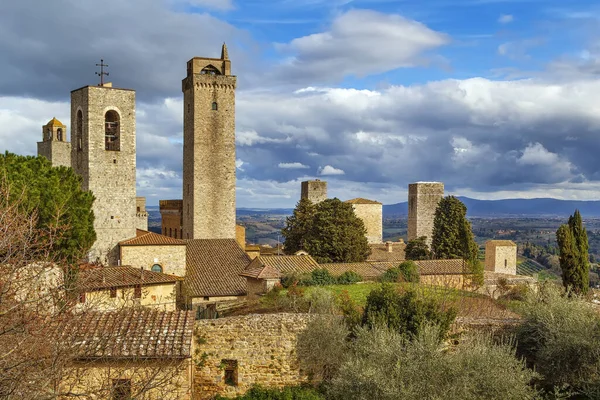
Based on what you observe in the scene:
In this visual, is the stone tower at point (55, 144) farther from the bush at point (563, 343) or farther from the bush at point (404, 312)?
the bush at point (563, 343)

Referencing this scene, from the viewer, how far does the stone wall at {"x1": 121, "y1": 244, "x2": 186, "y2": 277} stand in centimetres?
2983

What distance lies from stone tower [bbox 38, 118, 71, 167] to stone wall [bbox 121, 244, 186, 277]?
75.1 feet

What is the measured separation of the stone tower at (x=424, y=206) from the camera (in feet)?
202

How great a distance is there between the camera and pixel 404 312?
1586cm

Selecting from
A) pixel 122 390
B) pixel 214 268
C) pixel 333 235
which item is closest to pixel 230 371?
pixel 122 390

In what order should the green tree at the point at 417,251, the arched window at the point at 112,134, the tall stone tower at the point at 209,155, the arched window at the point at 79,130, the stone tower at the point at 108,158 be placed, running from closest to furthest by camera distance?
the stone tower at the point at 108,158 < the arched window at the point at 112,134 < the arched window at the point at 79,130 < the tall stone tower at the point at 209,155 < the green tree at the point at 417,251

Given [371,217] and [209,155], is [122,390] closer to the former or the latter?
[209,155]

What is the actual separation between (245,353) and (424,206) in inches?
1910

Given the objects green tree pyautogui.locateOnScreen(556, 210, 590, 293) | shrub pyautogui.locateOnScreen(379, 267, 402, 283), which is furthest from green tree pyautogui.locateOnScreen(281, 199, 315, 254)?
green tree pyautogui.locateOnScreen(556, 210, 590, 293)

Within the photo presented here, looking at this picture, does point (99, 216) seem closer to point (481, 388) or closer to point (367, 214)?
point (481, 388)

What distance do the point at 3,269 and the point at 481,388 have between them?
28.6 feet

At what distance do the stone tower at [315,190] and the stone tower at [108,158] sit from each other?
1176 inches

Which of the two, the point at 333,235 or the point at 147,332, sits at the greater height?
the point at 333,235

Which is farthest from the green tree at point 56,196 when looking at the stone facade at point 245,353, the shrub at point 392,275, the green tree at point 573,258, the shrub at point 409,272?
the green tree at point 573,258
